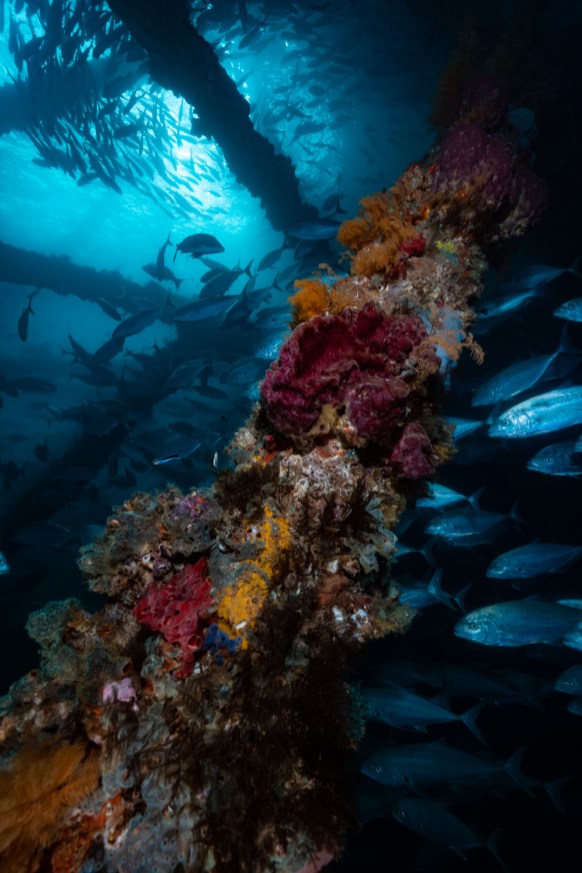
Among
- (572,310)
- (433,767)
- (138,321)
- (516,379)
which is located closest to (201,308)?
(138,321)

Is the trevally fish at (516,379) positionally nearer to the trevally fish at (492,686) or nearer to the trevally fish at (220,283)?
the trevally fish at (492,686)

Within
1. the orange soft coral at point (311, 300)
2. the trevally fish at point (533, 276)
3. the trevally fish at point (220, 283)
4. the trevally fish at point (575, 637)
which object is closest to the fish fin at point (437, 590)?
the trevally fish at point (575, 637)

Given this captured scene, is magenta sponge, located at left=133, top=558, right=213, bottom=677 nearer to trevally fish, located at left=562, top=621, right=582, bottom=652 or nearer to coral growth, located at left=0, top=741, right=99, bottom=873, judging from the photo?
coral growth, located at left=0, top=741, right=99, bottom=873

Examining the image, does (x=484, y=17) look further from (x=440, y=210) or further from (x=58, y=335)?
(x=58, y=335)

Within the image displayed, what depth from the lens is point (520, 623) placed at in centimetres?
573

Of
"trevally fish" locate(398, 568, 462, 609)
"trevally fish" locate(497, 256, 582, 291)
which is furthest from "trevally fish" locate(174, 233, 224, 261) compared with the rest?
"trevally fish" locate(398, 568, 462, 609)

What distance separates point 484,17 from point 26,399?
36888 mm

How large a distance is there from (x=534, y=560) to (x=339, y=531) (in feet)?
17.6

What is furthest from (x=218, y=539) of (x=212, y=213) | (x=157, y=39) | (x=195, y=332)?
(x=212, y=213)

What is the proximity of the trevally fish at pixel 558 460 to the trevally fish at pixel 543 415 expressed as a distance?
80 centimetres

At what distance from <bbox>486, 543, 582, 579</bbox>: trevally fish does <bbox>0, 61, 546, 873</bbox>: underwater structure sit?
4.35 metres

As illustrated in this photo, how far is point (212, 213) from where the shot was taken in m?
49.9

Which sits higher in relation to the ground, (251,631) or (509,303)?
(509,303)

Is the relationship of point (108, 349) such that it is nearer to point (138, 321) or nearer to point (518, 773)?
point (138, 321)
